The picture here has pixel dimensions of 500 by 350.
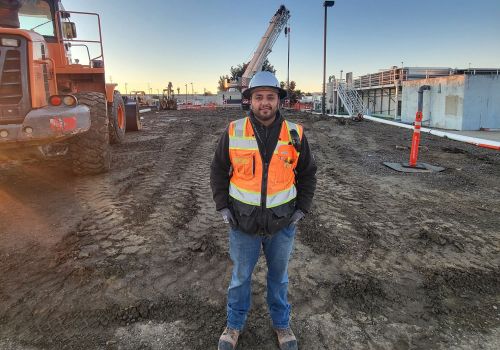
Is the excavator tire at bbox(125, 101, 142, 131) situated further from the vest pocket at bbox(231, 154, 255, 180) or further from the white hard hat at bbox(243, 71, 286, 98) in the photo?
the vest pocket at bbox(231, 154, 255, 180)

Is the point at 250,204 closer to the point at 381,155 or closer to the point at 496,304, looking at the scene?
the point at 496,304

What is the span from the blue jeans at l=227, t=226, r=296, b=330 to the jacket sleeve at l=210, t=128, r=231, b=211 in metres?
0.23

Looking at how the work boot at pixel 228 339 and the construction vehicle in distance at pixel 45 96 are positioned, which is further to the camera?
the construction vehicle in distance at pixel 45 96

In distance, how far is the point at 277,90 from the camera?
8.67ft

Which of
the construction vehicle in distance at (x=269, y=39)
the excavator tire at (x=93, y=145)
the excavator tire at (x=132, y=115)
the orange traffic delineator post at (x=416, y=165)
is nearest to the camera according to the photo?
the excavator tire at (x=93, y=145)

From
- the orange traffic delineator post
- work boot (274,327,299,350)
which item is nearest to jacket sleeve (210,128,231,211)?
work boot (274,327,299,350)

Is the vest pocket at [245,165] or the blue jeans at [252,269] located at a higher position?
the vest pocket at [245,165]

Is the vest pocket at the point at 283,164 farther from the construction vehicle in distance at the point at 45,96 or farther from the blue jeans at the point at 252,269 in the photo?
the construction vehicle in distance at the point at 45,96

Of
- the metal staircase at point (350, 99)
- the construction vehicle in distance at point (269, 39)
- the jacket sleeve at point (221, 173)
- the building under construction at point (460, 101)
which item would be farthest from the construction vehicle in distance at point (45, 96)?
the construction vehicle in distance at point (269, 39)

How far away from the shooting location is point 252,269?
277 centimetres

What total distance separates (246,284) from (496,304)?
2142 mm

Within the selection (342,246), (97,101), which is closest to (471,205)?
(342,246)

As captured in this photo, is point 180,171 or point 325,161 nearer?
point 180,171

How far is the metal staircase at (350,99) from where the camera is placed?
2903 cm
